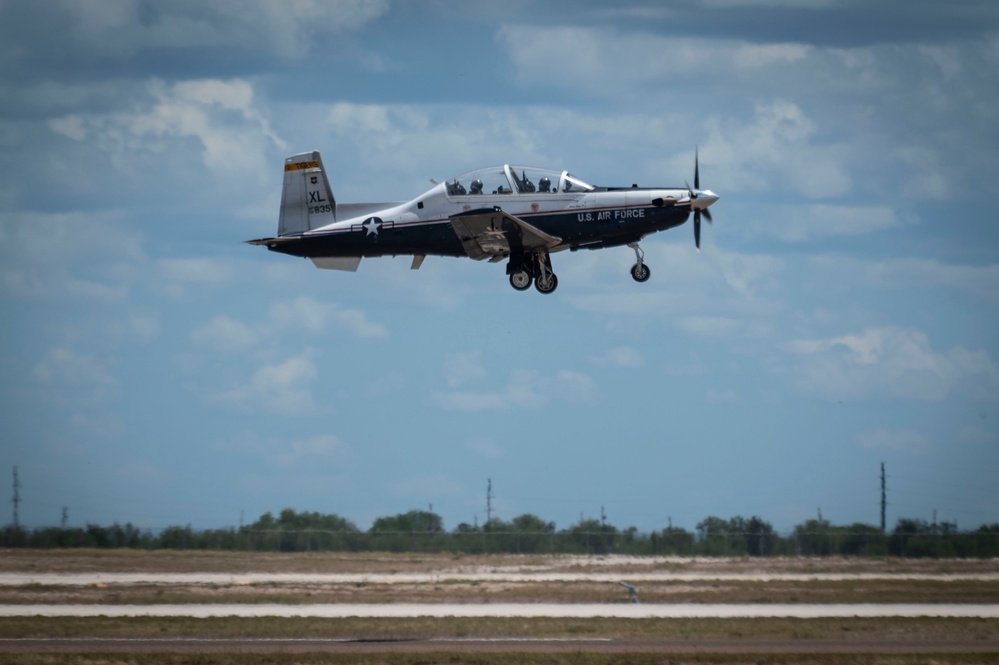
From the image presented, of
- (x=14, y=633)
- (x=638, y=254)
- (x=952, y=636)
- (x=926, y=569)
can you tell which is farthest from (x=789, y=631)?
(x=926, y=569)

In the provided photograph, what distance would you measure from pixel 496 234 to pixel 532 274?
1788 millimetres

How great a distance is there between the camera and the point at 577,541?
7412 centimetres

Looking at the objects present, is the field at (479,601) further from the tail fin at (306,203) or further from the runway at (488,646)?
the tail fin at (306,203)

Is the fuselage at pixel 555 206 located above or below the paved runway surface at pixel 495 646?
above

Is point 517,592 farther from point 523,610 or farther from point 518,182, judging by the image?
point 518,182

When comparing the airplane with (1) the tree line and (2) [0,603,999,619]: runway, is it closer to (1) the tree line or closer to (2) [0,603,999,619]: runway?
(2) [0,603,999,619]: runway

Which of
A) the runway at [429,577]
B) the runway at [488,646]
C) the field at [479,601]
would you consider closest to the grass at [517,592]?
the field at [479,601]

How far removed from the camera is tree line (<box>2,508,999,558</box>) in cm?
6962

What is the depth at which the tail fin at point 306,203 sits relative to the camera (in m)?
38.2

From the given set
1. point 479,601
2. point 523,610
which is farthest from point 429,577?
point 523,610

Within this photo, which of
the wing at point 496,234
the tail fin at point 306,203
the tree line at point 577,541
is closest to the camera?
the wing at point 496,234

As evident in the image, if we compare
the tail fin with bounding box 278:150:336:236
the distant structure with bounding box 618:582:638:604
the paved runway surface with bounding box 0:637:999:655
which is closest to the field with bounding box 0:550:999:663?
the paved runway surface with bounding box 0:637:999:655

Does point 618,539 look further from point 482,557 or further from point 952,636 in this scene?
point 952,636

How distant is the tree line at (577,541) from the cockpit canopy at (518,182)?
1580 inches
